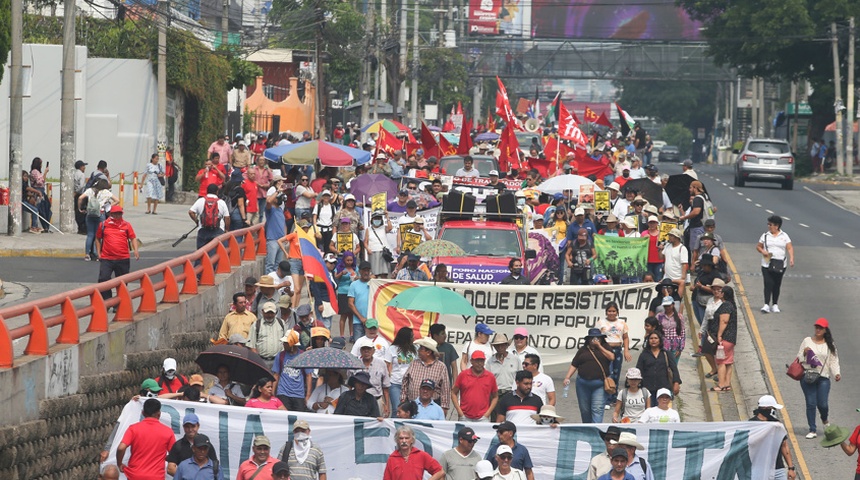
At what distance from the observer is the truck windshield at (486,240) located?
870 inches

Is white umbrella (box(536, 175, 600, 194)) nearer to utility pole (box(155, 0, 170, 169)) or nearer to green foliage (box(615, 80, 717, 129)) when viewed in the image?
utility pole (box(155, 0, 170, 169))

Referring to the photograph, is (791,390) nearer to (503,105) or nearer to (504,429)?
(504,429)

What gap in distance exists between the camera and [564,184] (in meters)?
26.6

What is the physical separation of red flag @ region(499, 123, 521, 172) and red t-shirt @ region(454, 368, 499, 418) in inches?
726

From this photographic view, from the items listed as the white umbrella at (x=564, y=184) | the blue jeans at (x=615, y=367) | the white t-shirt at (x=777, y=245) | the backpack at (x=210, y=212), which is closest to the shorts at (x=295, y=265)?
the backpack at (x=210, y=212)

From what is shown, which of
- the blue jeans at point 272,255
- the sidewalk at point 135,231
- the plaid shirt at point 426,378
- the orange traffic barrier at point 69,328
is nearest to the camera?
the plaid shirt at point 426,378

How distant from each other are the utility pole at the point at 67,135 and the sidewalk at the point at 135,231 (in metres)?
0.42

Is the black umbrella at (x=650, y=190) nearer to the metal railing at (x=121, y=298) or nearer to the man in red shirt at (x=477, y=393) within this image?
the metal railing at (x=121, y=298)

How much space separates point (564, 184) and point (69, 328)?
1230 cm

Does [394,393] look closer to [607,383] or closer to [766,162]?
[607,383]

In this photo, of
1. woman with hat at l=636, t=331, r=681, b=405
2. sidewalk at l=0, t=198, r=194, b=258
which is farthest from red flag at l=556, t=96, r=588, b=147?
woman with hat at l=636, t=331, r=681, b=405

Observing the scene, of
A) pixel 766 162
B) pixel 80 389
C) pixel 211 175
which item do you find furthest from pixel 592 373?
pixel 766 162

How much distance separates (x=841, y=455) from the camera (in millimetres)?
16938

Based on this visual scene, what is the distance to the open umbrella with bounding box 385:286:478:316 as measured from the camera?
1716 centimetres
